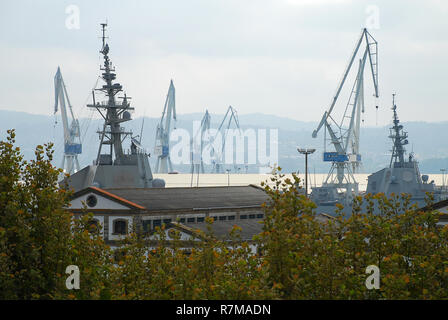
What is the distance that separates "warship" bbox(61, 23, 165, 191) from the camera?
79812mm

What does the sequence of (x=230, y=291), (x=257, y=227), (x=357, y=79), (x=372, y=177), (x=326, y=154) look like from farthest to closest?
(x=357, y=79), (x=326, y=154), (x=372, y=177), (x=257, y=227), (x=230, y=291)

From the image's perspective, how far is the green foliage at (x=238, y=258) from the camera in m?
19.0

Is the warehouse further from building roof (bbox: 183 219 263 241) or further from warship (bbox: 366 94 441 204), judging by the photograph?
warship (bbox: 366 94 441 204)

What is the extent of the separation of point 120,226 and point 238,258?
3337 cm

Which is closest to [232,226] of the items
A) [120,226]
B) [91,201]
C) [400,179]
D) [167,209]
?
[167,209]

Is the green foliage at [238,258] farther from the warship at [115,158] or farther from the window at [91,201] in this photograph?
the warship at [115,158]

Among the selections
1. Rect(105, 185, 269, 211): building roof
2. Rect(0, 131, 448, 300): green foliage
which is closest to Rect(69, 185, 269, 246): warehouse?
Rect(105, 185, 269, 211): building roof

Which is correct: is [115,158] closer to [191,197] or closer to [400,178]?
[191,197]

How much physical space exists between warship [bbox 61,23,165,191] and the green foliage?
55611mm

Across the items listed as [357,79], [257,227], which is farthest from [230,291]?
[357,79]

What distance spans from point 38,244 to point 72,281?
2.29 metres

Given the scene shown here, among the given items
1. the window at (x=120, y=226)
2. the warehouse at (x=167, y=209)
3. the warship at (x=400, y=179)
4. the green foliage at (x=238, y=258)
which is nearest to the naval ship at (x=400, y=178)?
the warship at (x=400, y=179)

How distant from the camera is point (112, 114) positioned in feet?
269

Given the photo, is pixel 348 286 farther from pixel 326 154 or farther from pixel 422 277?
pixel 326 154
